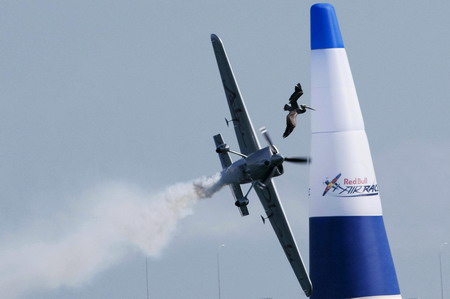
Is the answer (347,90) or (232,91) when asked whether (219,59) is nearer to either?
(232,91)

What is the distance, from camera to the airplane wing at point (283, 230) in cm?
5147

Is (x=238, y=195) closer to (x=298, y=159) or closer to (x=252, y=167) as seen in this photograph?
(x=252, y=167)

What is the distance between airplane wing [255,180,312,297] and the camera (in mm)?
51469

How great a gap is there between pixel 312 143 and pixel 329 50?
400 centimetres

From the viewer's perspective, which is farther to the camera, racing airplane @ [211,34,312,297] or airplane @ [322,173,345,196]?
airplane @ [322,173,345,196]

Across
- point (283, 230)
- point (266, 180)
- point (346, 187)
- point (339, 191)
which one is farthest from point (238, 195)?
point (283, 230)

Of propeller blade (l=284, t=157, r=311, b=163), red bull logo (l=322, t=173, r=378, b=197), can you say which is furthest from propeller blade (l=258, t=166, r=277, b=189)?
red bull logo (l=322, t=173, r=378, b=197)

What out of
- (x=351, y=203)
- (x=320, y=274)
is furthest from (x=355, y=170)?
(x=320, y=274)

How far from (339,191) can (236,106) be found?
18.5ft

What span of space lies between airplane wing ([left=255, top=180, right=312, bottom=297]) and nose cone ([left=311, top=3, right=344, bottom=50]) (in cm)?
627

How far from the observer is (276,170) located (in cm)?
4653

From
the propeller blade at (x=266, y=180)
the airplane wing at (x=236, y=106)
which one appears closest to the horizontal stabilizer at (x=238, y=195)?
the propeller blade at (x=266, y=180)

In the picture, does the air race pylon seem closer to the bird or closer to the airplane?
the airplane

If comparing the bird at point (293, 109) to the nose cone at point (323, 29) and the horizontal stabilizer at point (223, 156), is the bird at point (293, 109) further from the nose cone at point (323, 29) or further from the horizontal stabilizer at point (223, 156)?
the nose cone at point (323, 29)
